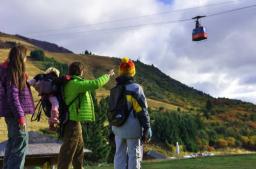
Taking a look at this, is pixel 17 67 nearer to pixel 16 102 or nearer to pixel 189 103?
pixel 16 102

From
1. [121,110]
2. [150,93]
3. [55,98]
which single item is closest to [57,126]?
[55,98]

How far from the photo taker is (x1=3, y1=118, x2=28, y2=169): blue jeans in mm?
7379

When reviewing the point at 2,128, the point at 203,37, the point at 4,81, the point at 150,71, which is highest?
the point at 150,71

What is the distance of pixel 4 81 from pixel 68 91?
101 cm

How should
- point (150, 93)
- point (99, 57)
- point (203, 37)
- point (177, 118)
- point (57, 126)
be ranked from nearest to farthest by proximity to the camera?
point (57, 126) → point (203, 37) → point (177, 118) → point (150, 93) → point (99, 57)

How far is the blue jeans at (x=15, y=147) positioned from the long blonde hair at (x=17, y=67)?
0.47 m

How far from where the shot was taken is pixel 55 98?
8.07 m

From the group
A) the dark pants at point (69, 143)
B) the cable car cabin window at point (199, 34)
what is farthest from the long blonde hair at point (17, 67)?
the cable car cabin window at point (199, 34)

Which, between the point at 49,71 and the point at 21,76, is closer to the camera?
the point at 21,76

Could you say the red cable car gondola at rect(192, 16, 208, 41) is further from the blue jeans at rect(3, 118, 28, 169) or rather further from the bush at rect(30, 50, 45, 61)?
the bush at rect(30, 50, 45, 61)

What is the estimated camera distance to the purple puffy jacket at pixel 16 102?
732cm

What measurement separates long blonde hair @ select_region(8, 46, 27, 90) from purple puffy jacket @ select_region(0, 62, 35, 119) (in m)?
0.07

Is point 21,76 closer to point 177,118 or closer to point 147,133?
point 147,133

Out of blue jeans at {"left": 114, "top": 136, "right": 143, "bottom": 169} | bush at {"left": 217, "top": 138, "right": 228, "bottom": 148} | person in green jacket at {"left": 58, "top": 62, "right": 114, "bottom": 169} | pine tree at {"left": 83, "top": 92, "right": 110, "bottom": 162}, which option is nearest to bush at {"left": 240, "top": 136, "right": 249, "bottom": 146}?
bush at {"left": 217, "top": 138, "right": 228, "bottom": 148}
